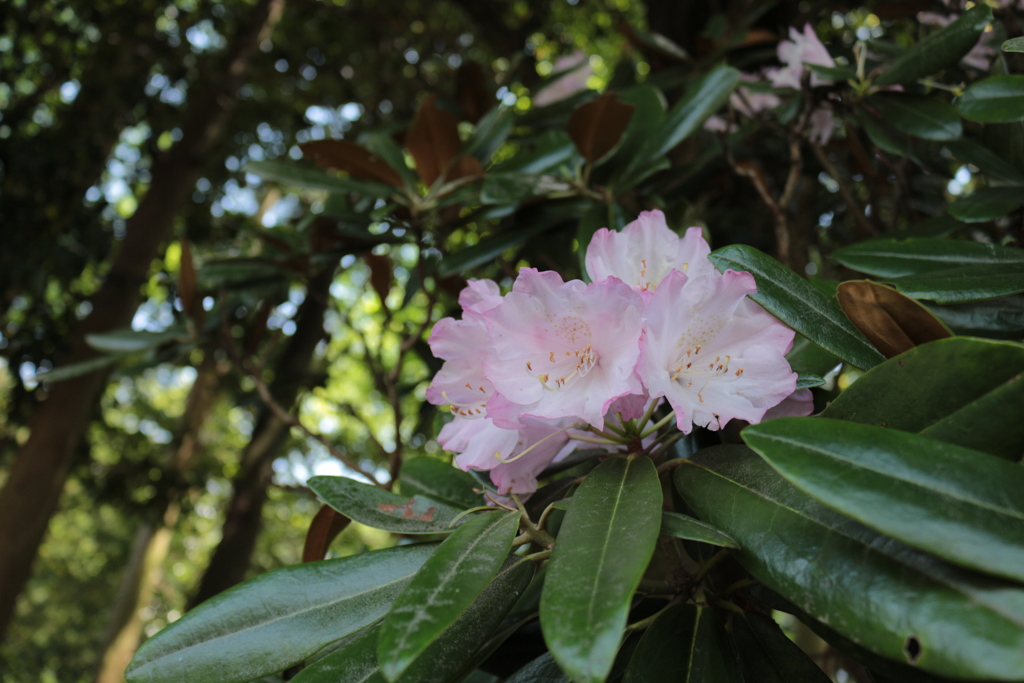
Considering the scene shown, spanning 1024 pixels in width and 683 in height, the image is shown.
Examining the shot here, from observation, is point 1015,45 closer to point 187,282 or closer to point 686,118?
point 686,118

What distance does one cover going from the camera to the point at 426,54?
2.81 meters

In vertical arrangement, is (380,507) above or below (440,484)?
above

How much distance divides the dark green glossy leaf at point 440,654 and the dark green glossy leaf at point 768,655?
211mm

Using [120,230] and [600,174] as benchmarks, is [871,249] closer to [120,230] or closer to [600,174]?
[600,174]

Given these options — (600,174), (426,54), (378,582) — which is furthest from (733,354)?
(426,54)

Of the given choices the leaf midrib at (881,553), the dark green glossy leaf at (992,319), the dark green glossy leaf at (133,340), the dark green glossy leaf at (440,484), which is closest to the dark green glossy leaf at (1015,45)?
the dark green glossy leaf at (992,319)

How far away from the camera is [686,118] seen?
1.02 metres

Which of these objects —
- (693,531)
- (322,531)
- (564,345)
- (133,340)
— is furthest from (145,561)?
(693,531)

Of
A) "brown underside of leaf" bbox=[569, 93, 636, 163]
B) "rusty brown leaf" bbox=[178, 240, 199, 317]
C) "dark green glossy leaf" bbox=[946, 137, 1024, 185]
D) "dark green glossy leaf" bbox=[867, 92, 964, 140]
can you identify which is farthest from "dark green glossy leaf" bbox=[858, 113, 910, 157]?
"rusty brown leaf" bbox=[178, 240, 199, 317]

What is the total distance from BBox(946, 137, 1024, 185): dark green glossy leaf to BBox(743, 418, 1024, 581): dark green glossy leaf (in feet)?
2.11

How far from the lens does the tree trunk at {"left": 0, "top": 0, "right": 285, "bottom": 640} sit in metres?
2.46

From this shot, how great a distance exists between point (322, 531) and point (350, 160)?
0.61 meters

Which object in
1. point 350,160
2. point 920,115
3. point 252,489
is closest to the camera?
point 920,115

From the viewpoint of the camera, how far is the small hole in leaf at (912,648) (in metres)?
0.37
